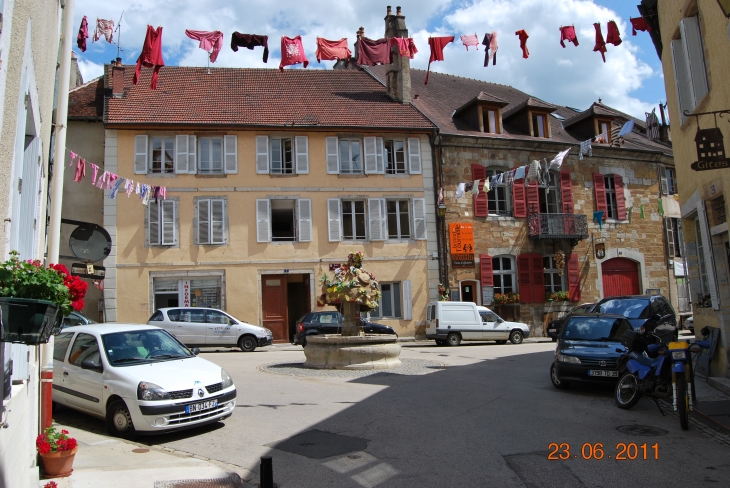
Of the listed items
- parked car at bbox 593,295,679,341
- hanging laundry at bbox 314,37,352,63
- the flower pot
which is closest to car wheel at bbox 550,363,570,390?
parked car at bbox 593,295,679,341

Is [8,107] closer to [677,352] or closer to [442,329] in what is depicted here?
[677,352]

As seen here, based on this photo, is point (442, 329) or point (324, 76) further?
point (324, 76)

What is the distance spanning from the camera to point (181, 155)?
22547 mm

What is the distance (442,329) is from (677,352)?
13455mm

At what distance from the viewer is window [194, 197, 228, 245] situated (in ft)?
73.6

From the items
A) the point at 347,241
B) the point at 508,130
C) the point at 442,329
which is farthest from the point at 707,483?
the point at 508,130

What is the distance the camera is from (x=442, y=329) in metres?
21.0

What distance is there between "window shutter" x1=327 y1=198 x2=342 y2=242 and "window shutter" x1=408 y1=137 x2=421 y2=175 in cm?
336

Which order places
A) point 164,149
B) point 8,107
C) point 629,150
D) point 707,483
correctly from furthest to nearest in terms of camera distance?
point 629,150
point 164,149
point 707,483
point 8,107

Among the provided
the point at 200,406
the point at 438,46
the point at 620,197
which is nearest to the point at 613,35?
the point at 438,46

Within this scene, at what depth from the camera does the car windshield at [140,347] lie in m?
8.04

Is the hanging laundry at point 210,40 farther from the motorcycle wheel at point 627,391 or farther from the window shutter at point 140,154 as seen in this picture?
the motorcycle wheel at point 627,391

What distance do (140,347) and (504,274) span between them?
19.0 meters

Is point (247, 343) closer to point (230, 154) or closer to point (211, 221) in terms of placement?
point (211, 221)
